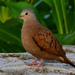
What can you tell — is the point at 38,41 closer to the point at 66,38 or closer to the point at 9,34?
the point at 66,38

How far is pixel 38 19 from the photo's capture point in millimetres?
2521

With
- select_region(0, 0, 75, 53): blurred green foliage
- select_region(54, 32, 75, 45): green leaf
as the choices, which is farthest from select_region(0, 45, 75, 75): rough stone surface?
select_region(0, 0, 75, 53): blurred green foliage

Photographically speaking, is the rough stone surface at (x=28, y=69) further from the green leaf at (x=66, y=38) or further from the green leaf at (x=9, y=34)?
the green leaf at (x=9, y=34)

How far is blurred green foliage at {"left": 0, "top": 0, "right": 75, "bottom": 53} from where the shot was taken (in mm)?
2482

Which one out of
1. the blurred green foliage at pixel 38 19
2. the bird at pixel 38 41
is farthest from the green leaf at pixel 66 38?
the bird at pixel 38 41

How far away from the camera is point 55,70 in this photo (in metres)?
1.39

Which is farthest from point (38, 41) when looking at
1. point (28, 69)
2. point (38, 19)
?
point (38, 19)

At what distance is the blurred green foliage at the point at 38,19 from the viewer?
8.14 ft

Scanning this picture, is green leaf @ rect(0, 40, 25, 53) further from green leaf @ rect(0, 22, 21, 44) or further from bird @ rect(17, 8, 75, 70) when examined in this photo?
bird @ rect(17, 8, 75, 70)

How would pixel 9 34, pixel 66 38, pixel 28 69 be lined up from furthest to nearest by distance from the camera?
pixel 9 34
pixel 66 38
pixel 28 69

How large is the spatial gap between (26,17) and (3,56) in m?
0.44

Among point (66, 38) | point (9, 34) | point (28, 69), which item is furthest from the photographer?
point (9, 34)

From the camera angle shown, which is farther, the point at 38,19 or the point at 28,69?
the point at 38,19

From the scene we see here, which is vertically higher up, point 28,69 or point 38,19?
point 38,19
